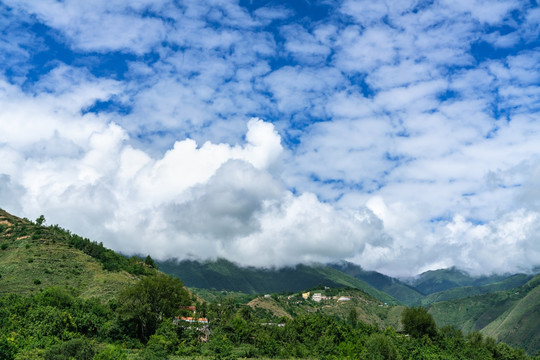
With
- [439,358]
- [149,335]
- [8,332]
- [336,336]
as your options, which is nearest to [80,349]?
[8,332]

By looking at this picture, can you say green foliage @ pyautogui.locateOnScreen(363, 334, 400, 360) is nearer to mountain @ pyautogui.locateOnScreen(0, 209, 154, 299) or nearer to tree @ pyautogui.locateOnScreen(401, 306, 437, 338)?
tree @ pyautogui.locateOnScreen(401, 306, 437, 338)

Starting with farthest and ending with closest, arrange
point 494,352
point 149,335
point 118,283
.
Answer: point 494,352, point 118,283, point 149,335

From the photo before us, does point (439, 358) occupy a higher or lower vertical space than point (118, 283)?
lower

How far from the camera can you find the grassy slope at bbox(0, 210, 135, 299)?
332 feet

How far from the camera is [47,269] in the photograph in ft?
362

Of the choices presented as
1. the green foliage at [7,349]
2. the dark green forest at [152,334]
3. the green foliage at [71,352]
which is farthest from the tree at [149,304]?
the green foliage at [71,352]

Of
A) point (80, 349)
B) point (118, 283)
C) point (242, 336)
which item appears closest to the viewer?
point (80, 349)

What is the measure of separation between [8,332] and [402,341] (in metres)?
92.8

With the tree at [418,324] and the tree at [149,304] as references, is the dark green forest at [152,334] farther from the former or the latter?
the tree at [418,324]

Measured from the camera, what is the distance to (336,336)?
10394 centimetres

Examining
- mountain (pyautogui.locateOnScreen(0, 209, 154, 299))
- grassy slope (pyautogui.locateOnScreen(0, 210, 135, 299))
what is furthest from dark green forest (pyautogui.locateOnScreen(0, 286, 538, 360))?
mountain (pyautogui.locateOnScreen(0, 209, 154, 299))

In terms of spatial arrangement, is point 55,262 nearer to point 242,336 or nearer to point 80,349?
point 242,336

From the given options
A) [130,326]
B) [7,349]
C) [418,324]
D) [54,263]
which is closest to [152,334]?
[130,326]

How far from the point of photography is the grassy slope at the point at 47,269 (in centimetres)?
10106
